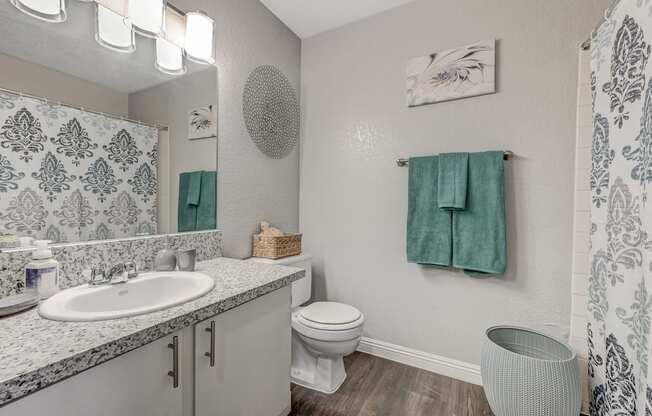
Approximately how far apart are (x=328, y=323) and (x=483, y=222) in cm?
105

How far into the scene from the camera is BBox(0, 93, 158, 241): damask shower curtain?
0.94 meters

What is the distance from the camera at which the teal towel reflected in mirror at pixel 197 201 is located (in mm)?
1508

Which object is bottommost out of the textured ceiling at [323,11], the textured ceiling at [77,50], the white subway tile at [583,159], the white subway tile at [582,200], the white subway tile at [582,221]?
the white subway tile at [582,221]

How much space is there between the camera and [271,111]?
205cm

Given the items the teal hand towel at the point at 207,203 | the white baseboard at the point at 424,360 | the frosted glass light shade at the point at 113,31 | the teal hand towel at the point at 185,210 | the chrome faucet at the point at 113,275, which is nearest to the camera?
the chrome faucet at the point at 113,275

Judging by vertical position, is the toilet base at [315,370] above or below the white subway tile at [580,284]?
below

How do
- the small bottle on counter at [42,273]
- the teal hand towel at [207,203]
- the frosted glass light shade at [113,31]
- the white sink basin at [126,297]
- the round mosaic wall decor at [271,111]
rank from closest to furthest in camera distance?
the white sink basin at [126,297], the small bottle on counter at [42,273], the frosted glass light shade at [113,31], the teal hand towel at [207,203], the round mosaic wall decor at [271,111]

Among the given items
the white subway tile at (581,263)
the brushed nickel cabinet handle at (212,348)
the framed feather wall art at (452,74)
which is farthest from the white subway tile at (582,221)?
the brushed nickel cabinet handle at (212,348)

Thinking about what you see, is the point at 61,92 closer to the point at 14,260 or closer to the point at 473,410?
the point at 14,260

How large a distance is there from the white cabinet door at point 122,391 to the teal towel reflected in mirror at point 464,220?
1411mm

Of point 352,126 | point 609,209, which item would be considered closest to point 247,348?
point 609,209

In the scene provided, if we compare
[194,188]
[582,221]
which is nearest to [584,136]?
[582,221]

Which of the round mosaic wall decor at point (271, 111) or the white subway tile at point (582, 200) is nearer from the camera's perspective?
the white subway tile at point (582, 200)

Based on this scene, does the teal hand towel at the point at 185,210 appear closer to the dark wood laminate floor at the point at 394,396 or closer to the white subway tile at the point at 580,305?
the dark wood laminate floor at the point at 394,396
